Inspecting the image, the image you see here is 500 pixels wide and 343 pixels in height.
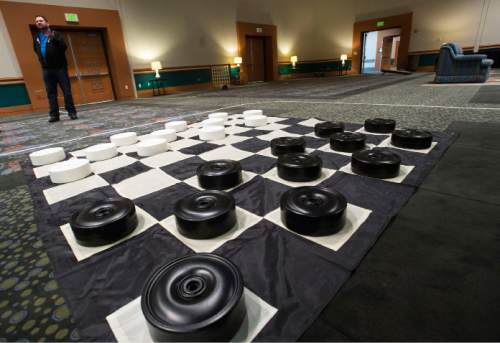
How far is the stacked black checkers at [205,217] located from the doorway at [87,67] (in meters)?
7.09

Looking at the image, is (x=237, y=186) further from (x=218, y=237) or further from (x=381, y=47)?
(x=381, y=47)

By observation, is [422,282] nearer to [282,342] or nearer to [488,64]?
[282,342]

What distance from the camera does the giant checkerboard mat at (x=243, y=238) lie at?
635 mm

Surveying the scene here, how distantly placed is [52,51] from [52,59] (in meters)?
0.10

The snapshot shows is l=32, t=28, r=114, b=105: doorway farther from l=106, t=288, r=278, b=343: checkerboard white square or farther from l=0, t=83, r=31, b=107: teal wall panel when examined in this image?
l=106, t=288, r=278, b=343: checkerboard white square

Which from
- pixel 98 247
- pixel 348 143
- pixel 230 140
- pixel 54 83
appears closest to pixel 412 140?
pixel 348 143

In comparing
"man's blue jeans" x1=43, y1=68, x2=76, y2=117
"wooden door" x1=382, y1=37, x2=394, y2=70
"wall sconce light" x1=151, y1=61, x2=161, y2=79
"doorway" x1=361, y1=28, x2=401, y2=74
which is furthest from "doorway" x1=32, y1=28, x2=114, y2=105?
"wooden door" x1=382, y1=37, x2=394, y2=70

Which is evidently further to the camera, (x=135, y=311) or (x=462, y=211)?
(x=462, y=211)

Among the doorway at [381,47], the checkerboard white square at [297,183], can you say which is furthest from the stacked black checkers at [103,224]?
the doorway at [381,47]

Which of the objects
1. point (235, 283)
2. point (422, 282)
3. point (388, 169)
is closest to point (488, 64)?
point (388, 169)

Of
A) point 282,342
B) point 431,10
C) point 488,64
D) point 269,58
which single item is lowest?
point 282,342

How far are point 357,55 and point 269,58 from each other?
4228 mm

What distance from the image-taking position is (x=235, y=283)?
0.59 m

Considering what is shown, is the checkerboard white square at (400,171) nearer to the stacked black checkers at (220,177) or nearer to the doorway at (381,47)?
the stacked black checkers at (220,177)
